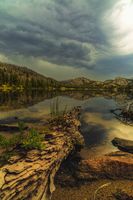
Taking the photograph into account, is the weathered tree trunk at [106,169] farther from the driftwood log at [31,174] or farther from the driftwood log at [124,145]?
the driftwood log at [124,145]

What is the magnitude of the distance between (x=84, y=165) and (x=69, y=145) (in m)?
2.25

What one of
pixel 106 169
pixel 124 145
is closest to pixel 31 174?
pixel 106 169

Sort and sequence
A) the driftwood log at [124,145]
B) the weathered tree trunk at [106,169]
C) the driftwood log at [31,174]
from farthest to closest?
the driftwood log at [124,145], the weathered tree trunk at [106,169], the driftwood log at [31,174]

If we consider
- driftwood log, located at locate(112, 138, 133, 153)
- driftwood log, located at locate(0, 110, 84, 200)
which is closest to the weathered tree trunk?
driftwood log, located at locate(0, 110, 84, 200)

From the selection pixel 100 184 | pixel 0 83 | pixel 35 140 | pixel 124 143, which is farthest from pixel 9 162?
pixel 0 83

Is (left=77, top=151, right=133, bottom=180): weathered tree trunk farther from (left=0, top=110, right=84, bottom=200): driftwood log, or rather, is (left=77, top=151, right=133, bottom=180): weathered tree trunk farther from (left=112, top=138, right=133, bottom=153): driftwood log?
(left=112, top=138, right=133, bottom=153): driftwood log

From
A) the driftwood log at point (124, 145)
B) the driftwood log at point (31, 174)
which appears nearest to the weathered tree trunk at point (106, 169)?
the driftwood log at point (31, 174)

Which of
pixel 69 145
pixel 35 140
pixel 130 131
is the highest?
pixel 35 140

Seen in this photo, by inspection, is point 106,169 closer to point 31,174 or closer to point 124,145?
point 31,174

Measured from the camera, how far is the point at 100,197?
44.1 ft

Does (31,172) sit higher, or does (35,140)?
(35,140)

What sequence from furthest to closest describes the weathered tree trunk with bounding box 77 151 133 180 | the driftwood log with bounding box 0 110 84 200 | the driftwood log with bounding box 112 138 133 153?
1. the driftwood log with bounding box 112 138 133 153
2. the weathered tree trunk with bounding box 77 151 133 180
3. the driftwood log with bounding box 0 110 84 200

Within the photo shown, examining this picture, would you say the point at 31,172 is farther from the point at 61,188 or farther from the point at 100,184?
the point at 100,184

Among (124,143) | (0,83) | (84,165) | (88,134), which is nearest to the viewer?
(84,165)
